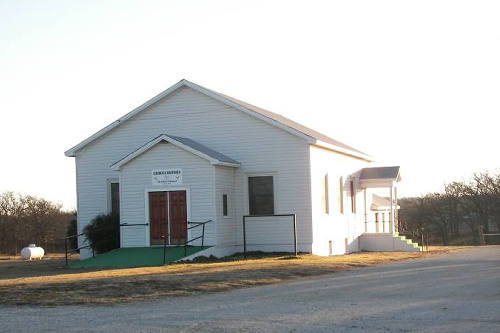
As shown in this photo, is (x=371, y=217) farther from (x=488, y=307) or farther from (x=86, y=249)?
(x=488, y=307)

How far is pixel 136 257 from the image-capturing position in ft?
86.9

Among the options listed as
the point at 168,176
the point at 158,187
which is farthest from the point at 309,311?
the point at 158,187

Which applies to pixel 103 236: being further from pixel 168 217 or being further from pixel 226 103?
pixel 226 103

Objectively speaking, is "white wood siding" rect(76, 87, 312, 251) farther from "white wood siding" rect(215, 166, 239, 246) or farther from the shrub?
the shrub

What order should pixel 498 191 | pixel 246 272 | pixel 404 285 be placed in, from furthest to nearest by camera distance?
1. pixel 498 191
2. pixel 246 272
3. pixel 404 285

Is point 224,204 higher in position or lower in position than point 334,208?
higher

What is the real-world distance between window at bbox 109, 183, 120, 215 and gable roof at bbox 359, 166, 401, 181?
1231cm

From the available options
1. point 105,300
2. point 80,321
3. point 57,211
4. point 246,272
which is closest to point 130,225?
point 246,272

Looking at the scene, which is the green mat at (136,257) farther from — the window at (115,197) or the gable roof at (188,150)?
the window at (115,197)

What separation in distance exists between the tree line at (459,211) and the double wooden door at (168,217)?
3416 cm

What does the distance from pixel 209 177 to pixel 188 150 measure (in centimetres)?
127

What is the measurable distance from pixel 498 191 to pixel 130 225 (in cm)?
3988

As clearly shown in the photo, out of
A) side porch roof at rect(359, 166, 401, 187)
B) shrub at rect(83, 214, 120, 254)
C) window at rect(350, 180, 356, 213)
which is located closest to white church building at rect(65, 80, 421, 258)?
shrub at rect(83, 214, 120, 254)

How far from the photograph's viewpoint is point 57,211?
2111 inches
